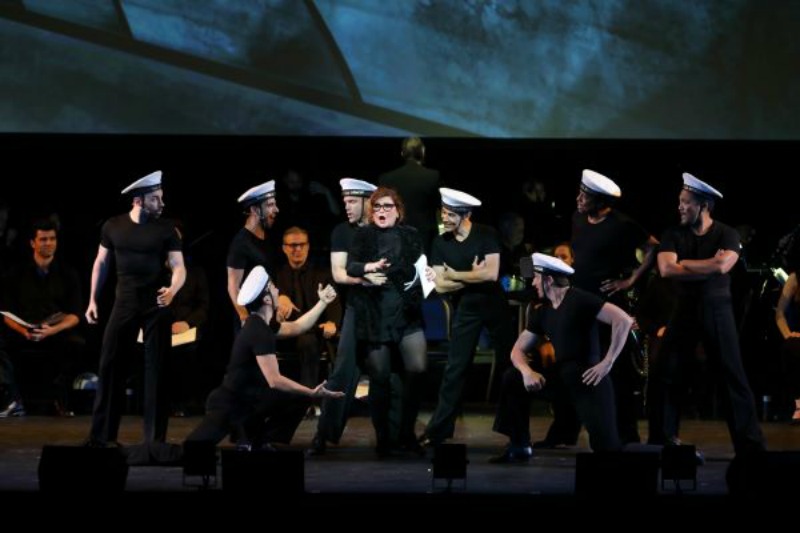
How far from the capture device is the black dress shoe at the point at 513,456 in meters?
9.23

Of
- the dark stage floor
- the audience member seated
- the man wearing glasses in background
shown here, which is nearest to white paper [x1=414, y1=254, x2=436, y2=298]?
the dark stage floor

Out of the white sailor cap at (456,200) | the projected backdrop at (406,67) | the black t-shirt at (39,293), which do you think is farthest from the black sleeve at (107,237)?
the projected backdrop at (406,67)

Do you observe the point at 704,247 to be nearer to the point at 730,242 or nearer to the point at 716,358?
the point at 730,242

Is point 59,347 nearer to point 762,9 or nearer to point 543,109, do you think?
point 543,109

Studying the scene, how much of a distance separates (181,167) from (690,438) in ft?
18.4

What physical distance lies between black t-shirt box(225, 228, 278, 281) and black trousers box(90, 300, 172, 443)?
2.19ft

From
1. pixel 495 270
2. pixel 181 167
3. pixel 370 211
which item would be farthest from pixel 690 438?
pixel 181 167

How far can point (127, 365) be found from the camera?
Result: 9070 millimetres

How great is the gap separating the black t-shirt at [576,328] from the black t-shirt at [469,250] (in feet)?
3.75

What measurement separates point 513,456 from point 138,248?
7.77ft

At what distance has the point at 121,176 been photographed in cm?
1441

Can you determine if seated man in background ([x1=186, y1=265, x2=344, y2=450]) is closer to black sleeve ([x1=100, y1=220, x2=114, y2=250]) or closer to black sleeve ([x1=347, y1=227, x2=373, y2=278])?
black sleeve ([x1=347, y1=227, x2=373, y2=278])

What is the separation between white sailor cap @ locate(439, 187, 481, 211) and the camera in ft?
31.4

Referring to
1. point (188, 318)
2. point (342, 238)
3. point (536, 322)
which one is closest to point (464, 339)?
point (342, 238)
